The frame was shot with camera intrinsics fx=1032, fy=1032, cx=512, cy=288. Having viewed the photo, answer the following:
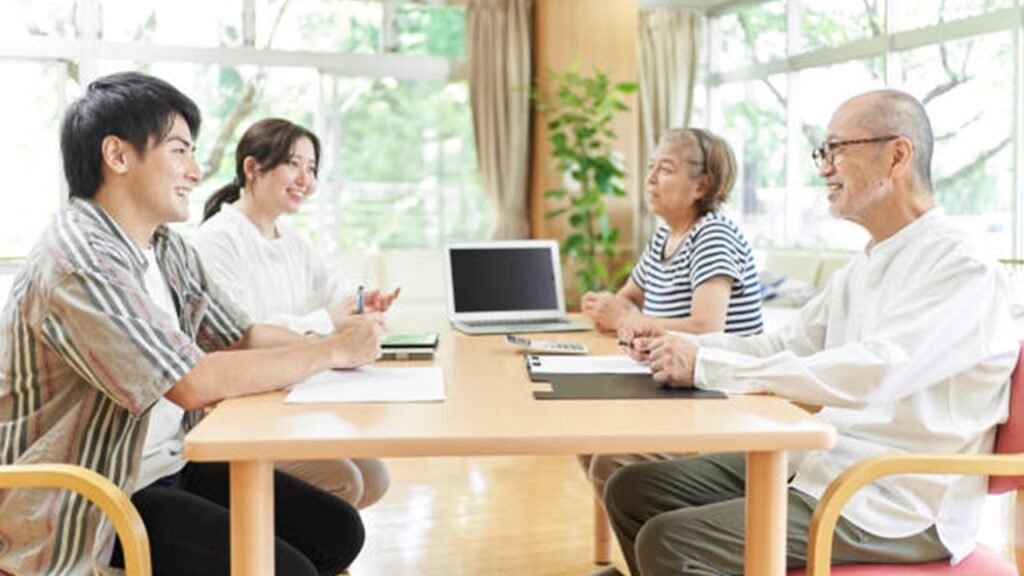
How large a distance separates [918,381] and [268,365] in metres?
1.08

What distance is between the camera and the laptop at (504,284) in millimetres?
2887

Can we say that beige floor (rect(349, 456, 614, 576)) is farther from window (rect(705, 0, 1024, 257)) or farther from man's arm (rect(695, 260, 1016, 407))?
window (rect(705, 0, 1024, 257))

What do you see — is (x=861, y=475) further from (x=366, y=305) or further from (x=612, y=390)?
(x=366, y=305)

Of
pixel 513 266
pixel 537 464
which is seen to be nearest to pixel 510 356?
pixel 513 266

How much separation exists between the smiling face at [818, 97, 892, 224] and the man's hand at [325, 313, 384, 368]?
3.02 feet

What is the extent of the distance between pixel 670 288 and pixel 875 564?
1171 millimetres

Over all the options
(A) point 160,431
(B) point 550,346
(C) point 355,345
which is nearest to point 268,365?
(C) point 355,345

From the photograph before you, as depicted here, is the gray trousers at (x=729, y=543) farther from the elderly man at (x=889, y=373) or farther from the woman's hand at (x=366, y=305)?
the woman's hand at (x=366, y=305)

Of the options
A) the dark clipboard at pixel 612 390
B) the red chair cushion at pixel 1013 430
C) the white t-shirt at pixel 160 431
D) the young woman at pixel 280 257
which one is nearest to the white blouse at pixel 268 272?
the young woman at pixel 280 257

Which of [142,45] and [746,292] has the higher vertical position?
[142,45]

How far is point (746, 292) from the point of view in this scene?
2.68 meters

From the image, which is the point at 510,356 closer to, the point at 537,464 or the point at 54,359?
the point at 54,359

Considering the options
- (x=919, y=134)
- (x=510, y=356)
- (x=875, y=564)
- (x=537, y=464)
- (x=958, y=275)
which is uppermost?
(x=919, y=134)

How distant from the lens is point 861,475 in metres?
1.51
